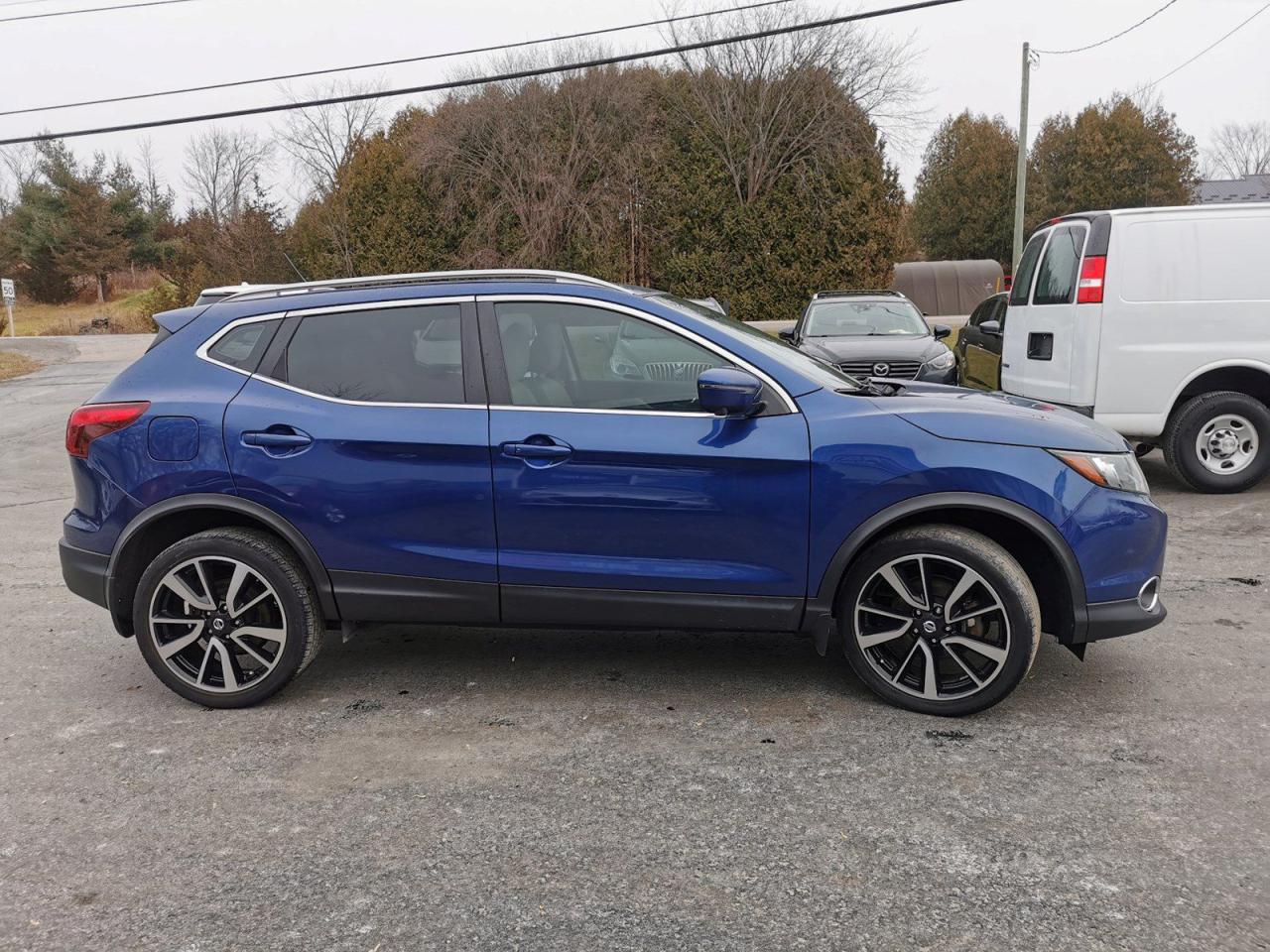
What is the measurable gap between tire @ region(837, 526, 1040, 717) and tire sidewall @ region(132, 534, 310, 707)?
2189 millimetres

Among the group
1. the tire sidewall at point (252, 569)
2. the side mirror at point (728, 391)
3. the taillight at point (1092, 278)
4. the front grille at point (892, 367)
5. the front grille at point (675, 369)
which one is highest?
the taillight at point (1092, 278)

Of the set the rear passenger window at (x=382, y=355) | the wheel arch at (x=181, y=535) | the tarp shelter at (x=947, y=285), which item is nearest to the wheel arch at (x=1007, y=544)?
the rear passenger window at (x=382, y=355)

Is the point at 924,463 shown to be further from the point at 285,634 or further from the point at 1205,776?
the point at 285,634

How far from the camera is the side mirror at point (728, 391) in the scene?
374 centimetres

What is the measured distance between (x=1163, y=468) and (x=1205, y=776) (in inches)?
259

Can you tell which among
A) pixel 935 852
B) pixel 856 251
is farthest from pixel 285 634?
pixel 856 251

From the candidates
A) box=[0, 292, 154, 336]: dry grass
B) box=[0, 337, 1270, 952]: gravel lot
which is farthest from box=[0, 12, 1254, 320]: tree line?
box=[0, 337, 1270, 952]: gravel lot

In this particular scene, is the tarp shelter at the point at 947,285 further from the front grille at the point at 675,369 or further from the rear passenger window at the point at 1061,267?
the front grille at the point at 675,369

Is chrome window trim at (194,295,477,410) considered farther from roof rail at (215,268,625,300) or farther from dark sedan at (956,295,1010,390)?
dark sedan at (956,295,1010,390)

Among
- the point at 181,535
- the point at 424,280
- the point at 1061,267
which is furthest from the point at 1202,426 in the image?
the point at 181,535

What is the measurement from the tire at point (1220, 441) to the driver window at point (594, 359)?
5.42 m

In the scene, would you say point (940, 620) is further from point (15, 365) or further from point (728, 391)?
point (15, 365)

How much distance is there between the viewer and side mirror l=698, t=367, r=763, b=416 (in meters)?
3.74

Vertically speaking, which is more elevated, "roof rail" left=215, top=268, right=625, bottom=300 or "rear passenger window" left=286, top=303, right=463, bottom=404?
"roof rail" left=215, top=268, right=625, bottom=300
